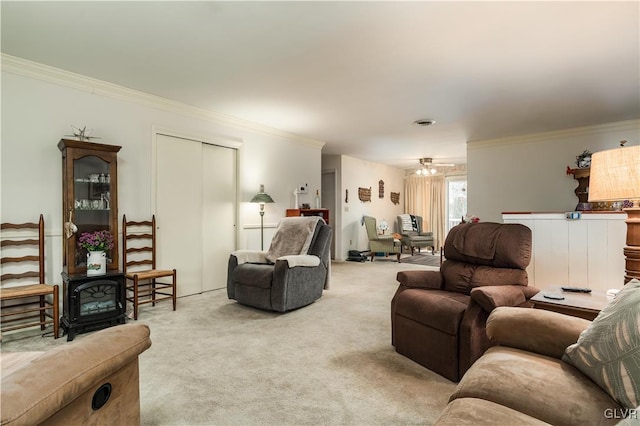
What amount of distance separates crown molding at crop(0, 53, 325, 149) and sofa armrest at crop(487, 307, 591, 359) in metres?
4.01

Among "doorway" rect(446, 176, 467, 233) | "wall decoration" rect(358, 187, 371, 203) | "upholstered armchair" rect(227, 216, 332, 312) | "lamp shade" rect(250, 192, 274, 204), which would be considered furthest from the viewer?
"doorway" rect(446, 176, 467, 233)

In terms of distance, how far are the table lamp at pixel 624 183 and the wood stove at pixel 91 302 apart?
371 cm

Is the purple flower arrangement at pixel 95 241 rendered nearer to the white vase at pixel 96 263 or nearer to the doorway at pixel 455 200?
the white vase at pixel 96 263

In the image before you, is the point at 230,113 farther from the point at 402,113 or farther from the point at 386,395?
the point at 386,395

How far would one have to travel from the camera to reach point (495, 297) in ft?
6.19

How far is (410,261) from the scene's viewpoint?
24.0 ft

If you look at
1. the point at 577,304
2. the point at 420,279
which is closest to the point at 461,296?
the point at 420,279

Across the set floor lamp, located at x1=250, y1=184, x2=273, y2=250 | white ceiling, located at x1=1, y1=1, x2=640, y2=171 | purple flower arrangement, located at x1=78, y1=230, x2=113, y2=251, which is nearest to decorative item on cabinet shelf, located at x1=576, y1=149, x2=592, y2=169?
white ceiling, located at x1=1, y1=1, x2=640, y2=171

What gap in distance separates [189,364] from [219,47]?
2.46 metres

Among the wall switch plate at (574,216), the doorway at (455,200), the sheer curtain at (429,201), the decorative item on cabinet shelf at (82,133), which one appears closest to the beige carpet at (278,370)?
the decorative item on cabinet shelf at (82,133)

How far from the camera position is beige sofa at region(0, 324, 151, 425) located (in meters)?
0.81

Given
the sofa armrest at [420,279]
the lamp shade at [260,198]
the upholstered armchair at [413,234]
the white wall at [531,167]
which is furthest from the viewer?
the upholstered armchair at [413,234]

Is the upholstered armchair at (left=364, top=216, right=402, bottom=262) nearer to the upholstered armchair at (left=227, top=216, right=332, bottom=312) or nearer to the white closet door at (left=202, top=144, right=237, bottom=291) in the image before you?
the upholstered armchair at (left=227, top=216, right=332, bottom=312)

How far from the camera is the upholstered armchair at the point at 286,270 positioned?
3375 mm
